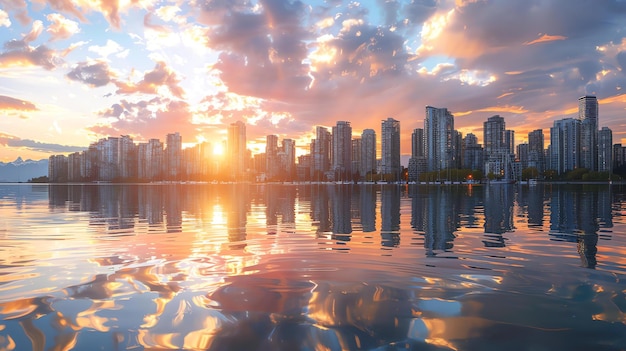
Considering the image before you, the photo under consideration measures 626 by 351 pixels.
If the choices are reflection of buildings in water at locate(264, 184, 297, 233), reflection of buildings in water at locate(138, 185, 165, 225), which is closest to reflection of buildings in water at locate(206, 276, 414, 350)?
reflection of buildings in water at locate(264, 184, 297, 233)

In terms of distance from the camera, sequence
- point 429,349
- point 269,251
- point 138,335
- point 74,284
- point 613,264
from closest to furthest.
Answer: point 429,349
point 138,335
point 74,284
point 613,264
point 269,251

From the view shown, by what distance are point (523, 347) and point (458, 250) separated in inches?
369

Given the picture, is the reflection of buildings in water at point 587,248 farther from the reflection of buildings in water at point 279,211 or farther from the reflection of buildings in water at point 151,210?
the reflection of buildings in water at point 151,210

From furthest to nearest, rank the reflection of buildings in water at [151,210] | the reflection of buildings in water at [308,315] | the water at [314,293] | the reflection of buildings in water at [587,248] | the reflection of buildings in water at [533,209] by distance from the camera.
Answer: the reflection of buildings in water at [151,210] < the reflection of buildings in water at [533,209] < the reflection of buildings in water at [587,248] < the water at [314,293] < the reflection of buildings in water at [308,315]

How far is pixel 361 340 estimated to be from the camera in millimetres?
7074

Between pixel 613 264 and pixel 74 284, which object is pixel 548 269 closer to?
pixel 613 264

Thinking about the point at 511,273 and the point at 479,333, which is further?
the point at 511,273

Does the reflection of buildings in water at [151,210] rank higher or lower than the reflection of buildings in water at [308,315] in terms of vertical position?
higher

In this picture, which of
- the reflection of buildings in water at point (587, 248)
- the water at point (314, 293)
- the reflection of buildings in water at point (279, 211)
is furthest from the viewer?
the reflection of buildings in water at point (279, 211)

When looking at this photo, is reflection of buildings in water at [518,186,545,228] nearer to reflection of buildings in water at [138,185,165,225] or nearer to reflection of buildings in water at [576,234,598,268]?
reflection of buildings in water at [576,234,598,268]

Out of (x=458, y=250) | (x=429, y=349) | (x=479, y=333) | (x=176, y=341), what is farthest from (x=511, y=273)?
(x=176, y=341)

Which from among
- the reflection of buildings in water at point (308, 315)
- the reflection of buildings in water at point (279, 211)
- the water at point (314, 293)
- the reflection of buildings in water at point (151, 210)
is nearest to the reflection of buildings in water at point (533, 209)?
the water at point (314, 293)

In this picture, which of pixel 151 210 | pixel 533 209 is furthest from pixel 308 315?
pixel 533 209

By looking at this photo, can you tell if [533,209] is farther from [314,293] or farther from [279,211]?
[314,293]
